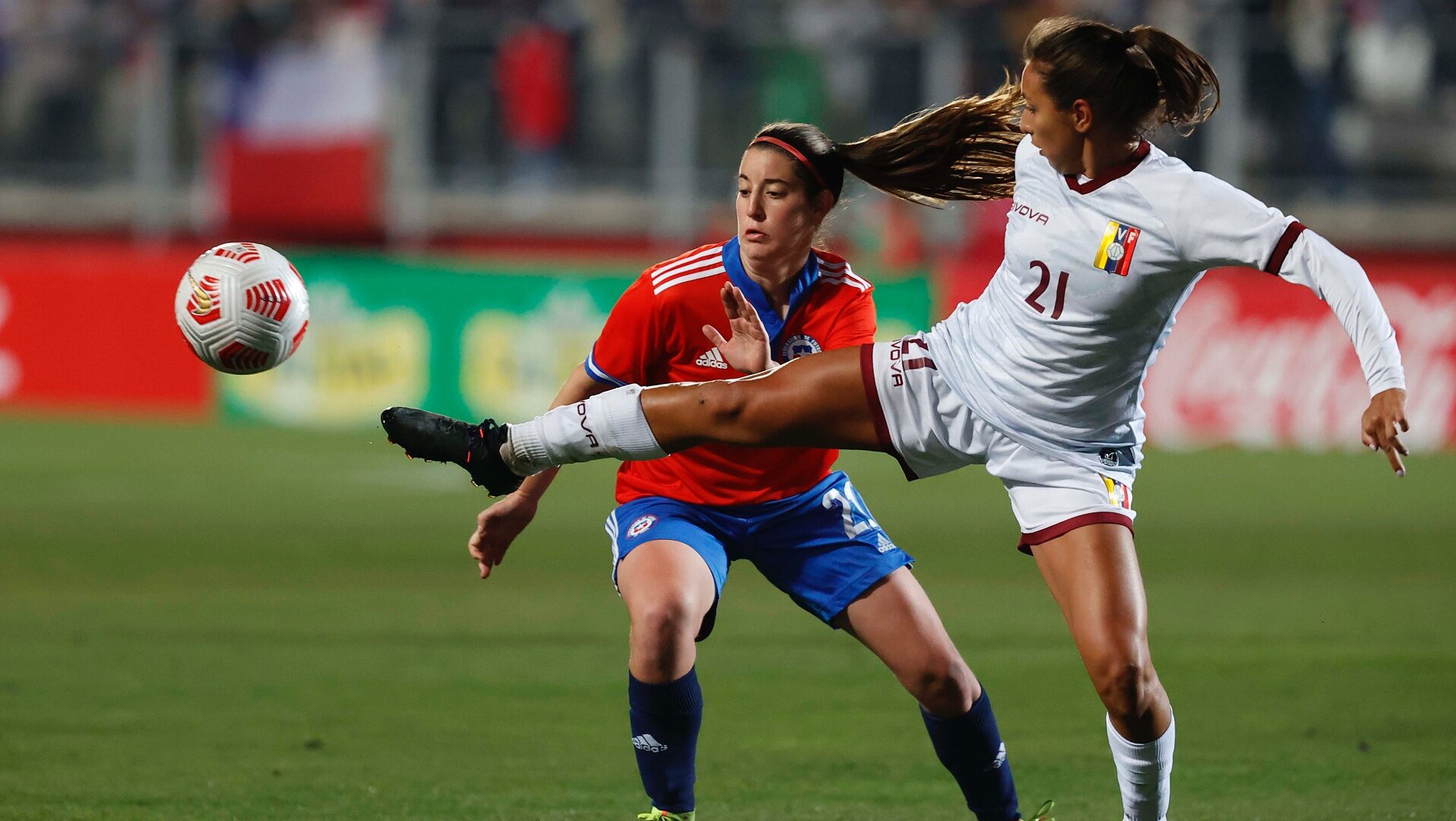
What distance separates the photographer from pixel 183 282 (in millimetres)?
5430

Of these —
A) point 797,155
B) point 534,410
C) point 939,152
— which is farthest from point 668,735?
point 534,410

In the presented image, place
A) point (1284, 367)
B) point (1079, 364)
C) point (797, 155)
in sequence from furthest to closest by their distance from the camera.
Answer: point (1284, 367)
point (797, 155)
point (1079, 364)

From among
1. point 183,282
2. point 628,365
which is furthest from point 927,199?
point 183,282

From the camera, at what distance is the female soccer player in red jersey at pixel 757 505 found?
4945 millimetres

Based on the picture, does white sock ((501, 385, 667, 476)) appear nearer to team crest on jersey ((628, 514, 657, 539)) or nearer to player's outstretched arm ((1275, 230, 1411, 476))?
team crest on jersey ((628, 514, 657, 539))

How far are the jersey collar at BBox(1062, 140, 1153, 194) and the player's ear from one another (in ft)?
0.39

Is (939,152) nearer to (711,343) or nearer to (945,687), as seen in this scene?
(711,343)

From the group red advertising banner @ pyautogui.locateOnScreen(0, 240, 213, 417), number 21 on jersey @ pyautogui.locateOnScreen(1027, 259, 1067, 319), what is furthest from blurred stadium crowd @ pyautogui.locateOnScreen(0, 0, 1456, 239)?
number 21 on jersey @ pyautogui.locateOnScreen(1027, 259, 1067, 319)

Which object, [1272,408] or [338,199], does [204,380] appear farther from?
[1272,408]

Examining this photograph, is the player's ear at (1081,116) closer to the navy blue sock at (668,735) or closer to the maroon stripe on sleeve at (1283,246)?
the maroon stripe on sleeve at (1283,246)

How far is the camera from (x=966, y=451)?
480cm

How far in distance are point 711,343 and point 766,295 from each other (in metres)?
0.21

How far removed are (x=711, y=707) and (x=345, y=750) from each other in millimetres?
1562

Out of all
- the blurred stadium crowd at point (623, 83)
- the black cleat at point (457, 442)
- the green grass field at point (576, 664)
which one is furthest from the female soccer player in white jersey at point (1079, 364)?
the blurred stadium crowd at point (623, 83)
